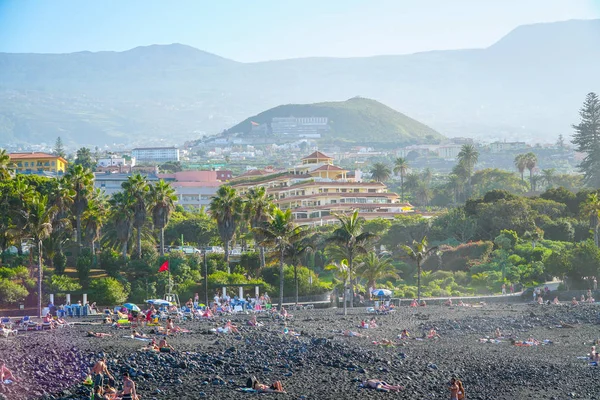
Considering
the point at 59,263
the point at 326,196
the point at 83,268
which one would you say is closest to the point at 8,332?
the point at 83,268

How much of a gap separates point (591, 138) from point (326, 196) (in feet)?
162

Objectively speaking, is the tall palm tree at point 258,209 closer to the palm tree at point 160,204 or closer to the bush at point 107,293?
the palm tree at point 160,204

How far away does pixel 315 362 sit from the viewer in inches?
1320

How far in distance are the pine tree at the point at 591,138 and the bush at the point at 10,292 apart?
96.2m

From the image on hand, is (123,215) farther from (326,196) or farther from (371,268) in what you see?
(326,196)

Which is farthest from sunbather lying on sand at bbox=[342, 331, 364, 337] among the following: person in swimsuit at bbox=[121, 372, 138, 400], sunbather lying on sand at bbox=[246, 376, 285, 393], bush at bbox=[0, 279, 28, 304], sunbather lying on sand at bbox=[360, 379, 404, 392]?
bush at bbox=[0, 279, 28, 304]

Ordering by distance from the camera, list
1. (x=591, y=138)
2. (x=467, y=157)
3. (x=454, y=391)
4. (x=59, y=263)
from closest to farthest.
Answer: (x=454, y=391) < (x=59, y=263) < (x=591, y=138) < (x=467, y=157)

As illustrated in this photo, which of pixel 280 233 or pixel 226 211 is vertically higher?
pixel 226 211

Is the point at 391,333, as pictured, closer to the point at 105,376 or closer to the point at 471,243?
the point at 105,376

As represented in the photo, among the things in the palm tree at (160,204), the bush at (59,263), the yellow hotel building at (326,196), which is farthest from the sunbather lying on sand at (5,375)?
the yellow hotel building at (326,196)

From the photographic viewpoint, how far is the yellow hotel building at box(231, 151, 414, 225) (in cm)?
9469

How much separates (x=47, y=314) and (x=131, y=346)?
1068 cm

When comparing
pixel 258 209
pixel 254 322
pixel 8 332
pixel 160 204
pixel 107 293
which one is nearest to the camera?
pixel 8 332

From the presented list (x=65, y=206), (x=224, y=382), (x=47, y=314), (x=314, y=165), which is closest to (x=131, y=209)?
(x=65, y=206)
